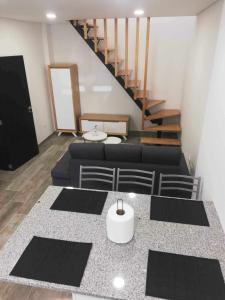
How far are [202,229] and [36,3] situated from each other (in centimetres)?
292

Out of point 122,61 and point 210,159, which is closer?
point 210,159

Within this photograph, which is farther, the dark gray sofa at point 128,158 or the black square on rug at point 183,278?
the dark gray sofa at point 128,158

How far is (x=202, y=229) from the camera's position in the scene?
1650 mm

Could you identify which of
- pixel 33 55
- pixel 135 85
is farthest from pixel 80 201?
pixel 33 55

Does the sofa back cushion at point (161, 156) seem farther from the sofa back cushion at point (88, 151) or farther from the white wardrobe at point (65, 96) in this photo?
the white wardrobe at point (65, 96)

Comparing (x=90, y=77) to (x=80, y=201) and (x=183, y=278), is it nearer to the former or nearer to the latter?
(x=80, y=201)

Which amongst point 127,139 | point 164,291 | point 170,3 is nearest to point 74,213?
point 164,291

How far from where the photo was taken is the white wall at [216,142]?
1777mm

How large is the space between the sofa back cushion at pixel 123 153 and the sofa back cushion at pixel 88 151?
86mm

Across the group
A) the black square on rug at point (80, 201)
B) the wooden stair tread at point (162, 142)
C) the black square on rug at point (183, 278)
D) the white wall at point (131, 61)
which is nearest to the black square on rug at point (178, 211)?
the black square on rug at point (183, 278)

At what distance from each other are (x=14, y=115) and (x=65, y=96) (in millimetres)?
1579

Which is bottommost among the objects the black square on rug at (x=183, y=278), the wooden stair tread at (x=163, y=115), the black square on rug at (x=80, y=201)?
the black square on rug at (x=183, y=278)

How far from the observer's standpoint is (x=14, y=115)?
13.1 feet

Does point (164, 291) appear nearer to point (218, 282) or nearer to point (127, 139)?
point (218, 282)
